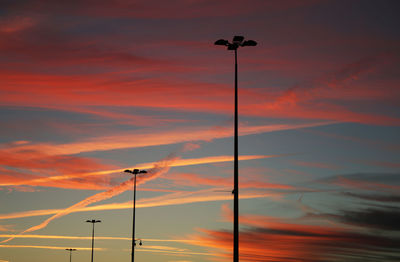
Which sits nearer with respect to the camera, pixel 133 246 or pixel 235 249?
pixel 235 249

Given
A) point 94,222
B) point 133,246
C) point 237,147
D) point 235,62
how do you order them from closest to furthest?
point 237,147
point 235,62
point 133,246
point 94,222

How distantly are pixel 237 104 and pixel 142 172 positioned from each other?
39.0 metres

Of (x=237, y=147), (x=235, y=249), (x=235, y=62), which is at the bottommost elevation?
(x=235, y=249)

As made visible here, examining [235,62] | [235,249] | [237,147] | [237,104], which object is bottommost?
[235,249]

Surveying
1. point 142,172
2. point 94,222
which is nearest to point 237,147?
point 142,172

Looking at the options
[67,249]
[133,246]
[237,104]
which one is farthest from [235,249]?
[67,249]

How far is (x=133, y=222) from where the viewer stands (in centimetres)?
6981

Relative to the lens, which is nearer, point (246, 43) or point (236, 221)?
point (236, 221)

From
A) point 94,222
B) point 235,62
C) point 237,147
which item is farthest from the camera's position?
point 94,222

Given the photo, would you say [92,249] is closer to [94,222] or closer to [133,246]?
[94,222]

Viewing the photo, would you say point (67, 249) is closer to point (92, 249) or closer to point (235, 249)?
point (92, 249)

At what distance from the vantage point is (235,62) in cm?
3384

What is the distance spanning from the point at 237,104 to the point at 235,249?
8.46m

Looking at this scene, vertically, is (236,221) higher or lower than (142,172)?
lower
